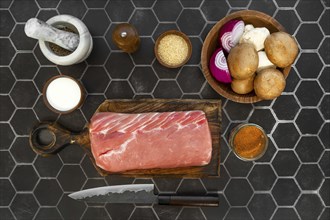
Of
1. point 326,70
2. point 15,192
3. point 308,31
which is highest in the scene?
point 308,31

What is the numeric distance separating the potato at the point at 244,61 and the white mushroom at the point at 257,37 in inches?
1.4

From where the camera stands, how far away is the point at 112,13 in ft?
4.90

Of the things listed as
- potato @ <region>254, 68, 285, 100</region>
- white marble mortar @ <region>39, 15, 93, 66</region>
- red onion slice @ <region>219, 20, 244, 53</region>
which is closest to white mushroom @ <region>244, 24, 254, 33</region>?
red onion slice @ <region>219, 20, 244, 53</region>

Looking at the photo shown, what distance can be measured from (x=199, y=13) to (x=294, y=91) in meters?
0.42

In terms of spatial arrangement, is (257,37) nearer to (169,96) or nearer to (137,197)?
(169,96)

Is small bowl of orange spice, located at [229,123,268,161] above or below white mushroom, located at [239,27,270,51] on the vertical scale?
A: below

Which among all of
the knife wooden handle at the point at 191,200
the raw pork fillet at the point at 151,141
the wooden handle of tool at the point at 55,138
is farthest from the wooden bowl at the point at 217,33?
the wooden handle of tool at the point at 55,138

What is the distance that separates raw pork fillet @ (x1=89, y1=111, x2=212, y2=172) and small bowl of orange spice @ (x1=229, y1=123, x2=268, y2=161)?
0.29 feet

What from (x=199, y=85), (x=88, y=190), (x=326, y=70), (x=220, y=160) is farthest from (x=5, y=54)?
(x=326, y=70)

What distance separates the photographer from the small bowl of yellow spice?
1.38 meters

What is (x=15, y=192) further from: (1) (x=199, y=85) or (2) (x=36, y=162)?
(1) (x=199, y=85)

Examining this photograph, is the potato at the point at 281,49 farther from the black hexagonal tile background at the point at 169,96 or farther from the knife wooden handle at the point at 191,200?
the knife wooden handle at the point at 191,200

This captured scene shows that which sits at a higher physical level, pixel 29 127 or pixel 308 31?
pixel 308 31

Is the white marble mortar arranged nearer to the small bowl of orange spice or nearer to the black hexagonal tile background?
the black hexagonal tile background
